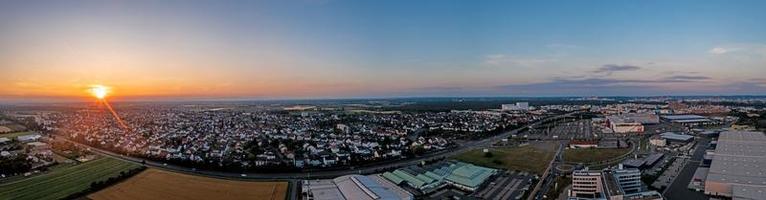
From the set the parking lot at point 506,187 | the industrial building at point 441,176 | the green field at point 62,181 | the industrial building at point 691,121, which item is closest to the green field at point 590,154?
the parking lot at point 506,187

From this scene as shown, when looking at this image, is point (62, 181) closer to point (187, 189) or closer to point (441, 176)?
point (187, 189)

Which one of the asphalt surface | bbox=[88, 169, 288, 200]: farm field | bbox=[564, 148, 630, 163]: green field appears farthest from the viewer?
bbox=[564, 148, 630, 163]: green field

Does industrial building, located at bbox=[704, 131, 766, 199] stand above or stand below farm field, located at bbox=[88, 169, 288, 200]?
above

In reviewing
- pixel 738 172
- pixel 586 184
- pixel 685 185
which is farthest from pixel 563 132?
pixel 586 184

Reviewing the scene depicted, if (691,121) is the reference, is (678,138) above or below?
below

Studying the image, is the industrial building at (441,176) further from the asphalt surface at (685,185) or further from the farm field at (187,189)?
the asphalt surface at (685,185)

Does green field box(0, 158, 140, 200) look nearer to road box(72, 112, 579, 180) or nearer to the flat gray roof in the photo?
road box(72, 112, 579, 180)

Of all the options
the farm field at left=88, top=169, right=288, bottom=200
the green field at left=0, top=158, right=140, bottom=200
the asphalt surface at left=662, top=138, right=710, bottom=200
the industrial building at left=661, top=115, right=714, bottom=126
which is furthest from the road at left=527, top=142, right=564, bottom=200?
the industrial building at left=661, top=115, right=714, bottom=126
